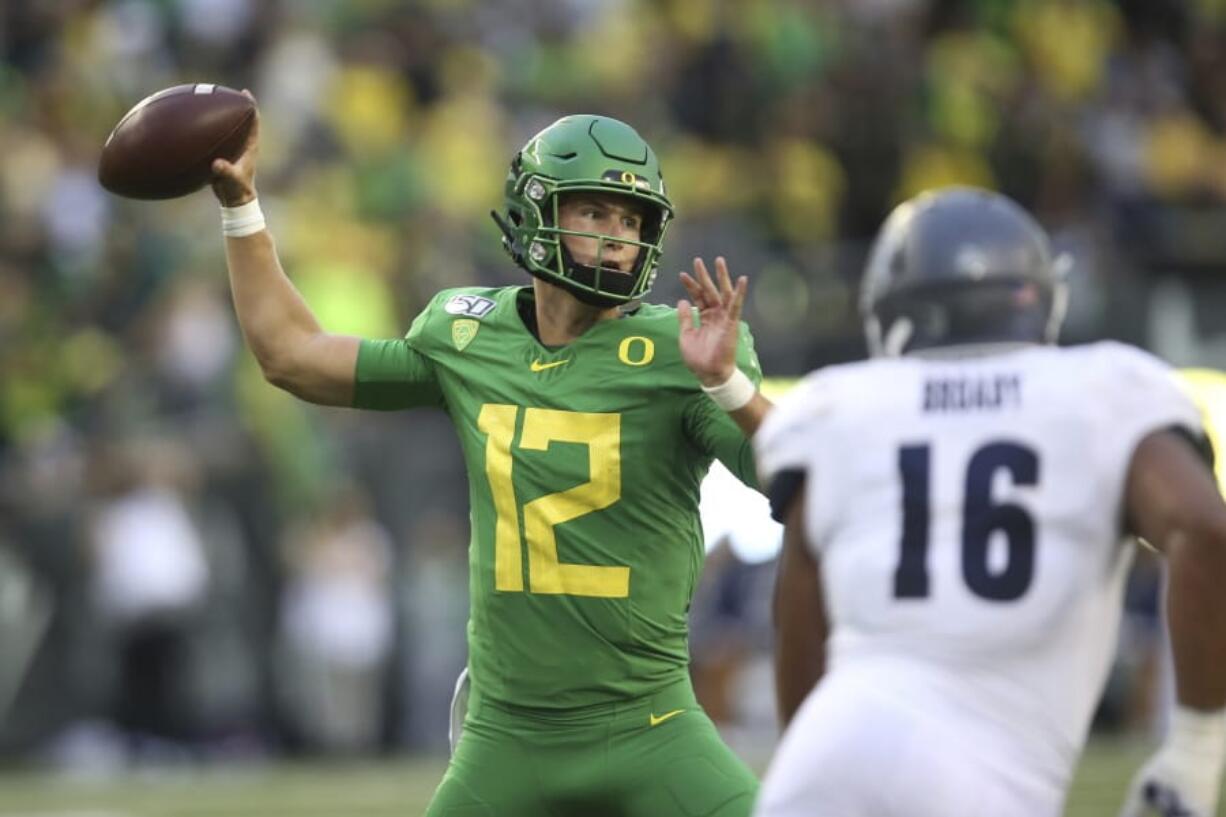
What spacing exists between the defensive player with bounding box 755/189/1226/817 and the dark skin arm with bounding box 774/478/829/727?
0.29 feet

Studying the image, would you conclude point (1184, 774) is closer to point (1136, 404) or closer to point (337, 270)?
point (1136, 404)

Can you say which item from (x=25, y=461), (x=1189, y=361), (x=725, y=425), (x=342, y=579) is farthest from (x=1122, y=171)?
(x=725, y=425)

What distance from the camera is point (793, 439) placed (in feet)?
10.7

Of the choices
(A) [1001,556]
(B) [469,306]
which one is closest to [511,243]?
(B) [469,306]

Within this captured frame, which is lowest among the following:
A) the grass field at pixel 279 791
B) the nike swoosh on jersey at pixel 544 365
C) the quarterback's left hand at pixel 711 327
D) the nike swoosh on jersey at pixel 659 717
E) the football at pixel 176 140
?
the grass field at pixel 279 791

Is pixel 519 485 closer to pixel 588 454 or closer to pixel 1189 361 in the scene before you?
pixel 588 454

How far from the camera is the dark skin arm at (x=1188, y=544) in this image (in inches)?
118

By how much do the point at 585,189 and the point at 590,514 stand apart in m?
0.62

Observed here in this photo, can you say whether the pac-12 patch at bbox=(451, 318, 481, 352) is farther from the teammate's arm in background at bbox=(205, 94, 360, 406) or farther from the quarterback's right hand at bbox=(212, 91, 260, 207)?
the quarterback's right hand at bbox=(212, 91, 260, 207)

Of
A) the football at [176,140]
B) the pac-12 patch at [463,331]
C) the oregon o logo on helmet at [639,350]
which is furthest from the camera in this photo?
the football at [176,140]

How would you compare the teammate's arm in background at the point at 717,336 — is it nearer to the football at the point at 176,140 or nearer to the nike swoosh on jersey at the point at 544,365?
the nike swoosh on jersey at the point at 544,365

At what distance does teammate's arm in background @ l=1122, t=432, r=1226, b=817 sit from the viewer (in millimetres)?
2998

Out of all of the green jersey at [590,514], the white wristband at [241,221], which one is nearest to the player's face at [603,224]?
the green jersey at [590,514]

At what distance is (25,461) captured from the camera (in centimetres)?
1125
